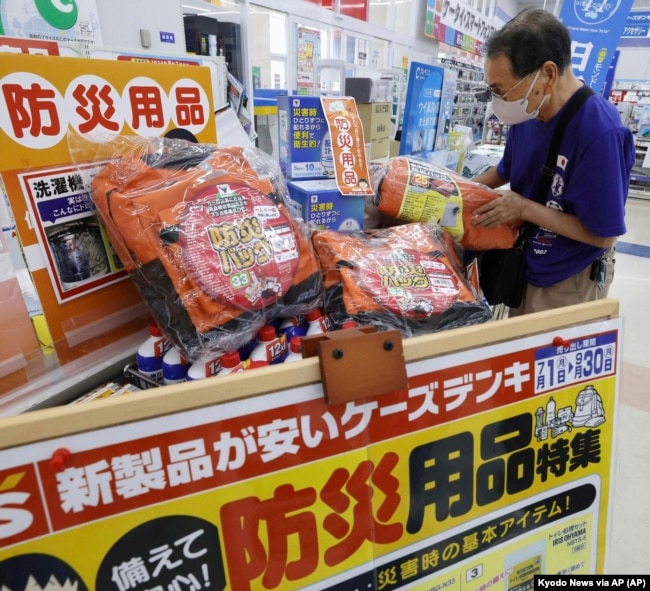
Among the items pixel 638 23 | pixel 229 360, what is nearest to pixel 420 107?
pixel 229 360

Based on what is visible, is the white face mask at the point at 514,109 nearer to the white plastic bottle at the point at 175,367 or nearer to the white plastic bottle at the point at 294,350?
the white plastic bottle at the point at 294,350

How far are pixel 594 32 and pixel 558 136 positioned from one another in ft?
11.3

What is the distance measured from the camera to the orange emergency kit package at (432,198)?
1.28 meters

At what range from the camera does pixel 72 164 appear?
0.93 metres

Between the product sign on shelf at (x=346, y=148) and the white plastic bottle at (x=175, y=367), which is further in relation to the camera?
the product sign on shelf at (x=346, y=148)

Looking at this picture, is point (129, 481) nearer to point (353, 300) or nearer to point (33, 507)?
point (33, 507)

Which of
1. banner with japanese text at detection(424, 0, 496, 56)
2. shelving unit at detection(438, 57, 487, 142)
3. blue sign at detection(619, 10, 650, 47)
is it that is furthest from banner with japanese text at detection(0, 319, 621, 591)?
blue sign at detection(619, 10, 650, 47)

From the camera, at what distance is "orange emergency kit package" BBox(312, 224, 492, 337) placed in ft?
3.20

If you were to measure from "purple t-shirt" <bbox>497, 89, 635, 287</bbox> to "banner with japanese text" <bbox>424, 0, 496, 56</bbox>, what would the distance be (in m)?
6.62

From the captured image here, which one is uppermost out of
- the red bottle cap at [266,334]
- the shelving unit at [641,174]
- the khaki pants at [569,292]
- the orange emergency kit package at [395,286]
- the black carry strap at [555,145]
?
the black carry strap at [555,145]

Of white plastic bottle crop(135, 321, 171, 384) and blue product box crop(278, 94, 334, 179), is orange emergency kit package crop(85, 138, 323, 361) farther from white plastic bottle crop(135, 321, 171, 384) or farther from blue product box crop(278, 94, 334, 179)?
blue product box crop(278, 94, 334, 179)

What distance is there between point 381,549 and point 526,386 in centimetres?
38

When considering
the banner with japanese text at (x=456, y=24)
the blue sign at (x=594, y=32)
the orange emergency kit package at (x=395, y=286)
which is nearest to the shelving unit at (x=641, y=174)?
the banner with japanese text at (x=456, y=24)

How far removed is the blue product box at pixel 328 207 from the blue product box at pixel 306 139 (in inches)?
5.0
